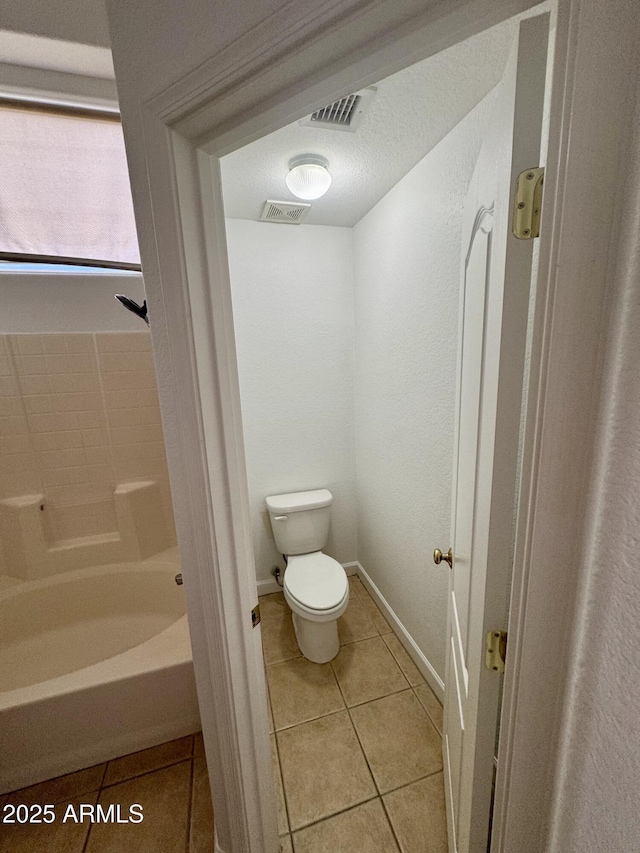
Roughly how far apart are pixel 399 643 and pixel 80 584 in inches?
69.8

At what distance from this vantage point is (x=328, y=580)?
1.76 metres

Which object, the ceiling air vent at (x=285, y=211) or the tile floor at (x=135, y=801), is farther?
the ceiling air vent at (x=285, y=211)

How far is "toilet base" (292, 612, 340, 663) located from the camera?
5.44ft

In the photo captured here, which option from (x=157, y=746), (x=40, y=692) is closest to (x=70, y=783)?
(x=157, y=746)

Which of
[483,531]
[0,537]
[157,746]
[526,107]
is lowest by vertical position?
[157,746]

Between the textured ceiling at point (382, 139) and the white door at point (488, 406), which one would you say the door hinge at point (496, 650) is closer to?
the white door at point (488, 406)

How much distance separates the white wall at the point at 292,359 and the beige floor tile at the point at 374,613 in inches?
18.9

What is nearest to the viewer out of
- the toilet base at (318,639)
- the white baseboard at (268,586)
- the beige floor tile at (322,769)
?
the beige floor tile at (322,769)

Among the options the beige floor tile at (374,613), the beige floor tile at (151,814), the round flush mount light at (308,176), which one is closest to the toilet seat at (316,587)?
the beige floor tile at (374,613)

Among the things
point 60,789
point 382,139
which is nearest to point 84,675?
point 60,789

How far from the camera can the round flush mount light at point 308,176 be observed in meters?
1.33

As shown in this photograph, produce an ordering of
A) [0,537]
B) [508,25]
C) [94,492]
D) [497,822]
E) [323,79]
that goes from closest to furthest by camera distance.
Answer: [323,79] < [497,822] < [508,25] < [0,537] < [94,492]

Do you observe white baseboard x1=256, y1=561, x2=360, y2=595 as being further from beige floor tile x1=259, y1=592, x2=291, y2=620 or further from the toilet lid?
the toilet lid

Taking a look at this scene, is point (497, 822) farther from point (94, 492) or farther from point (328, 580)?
point (94, 492)
